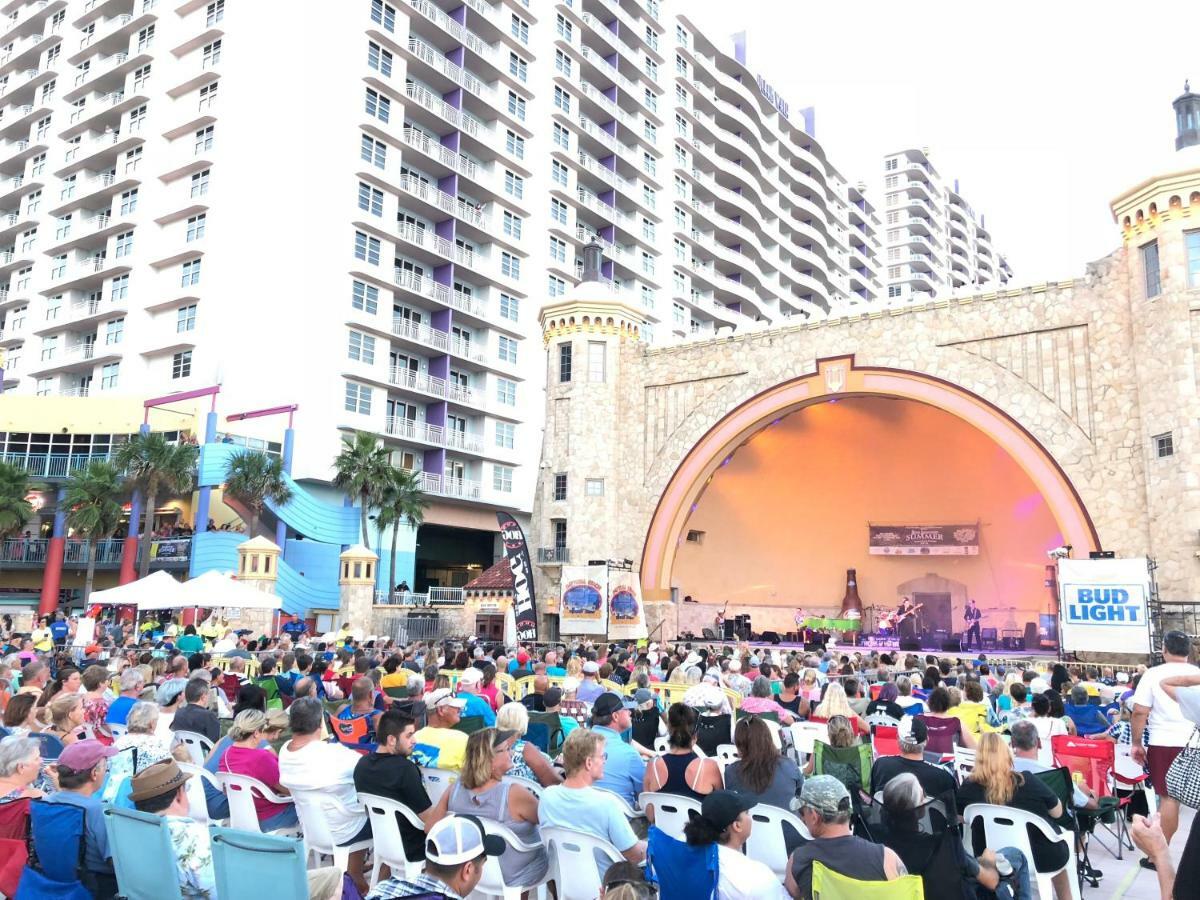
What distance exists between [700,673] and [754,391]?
16172mm

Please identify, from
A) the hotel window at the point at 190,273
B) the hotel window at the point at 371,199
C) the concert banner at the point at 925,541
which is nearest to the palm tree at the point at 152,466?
the hotel window at the point at 190,273

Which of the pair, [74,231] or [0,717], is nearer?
[0,717]

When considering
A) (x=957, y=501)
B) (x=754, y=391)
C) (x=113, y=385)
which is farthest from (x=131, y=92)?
(x=957, y=501)

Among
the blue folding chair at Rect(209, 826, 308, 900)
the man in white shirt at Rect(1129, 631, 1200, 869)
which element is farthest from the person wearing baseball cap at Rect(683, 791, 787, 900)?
the man in white shirt at Rect(1129, 631, 1200, 869)

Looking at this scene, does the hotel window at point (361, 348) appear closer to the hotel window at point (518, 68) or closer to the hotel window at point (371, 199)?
the hotel window at point (371, 199)

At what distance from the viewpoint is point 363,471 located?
35719mm

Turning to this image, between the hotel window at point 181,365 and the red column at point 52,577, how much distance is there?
330 inches

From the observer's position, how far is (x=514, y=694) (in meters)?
11.9

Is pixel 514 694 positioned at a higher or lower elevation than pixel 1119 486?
lower

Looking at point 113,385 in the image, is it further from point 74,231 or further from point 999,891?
point 999,891

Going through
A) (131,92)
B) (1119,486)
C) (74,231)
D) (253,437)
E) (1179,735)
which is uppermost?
(131,92)

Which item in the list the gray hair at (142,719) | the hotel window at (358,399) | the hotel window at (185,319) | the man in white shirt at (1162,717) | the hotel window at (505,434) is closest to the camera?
the gray hair at (142,719)

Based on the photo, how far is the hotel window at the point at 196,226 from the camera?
40375 millimetres

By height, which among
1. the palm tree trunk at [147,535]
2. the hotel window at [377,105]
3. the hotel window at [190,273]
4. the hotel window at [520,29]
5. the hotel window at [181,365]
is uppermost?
the hotel window at [520,29]
